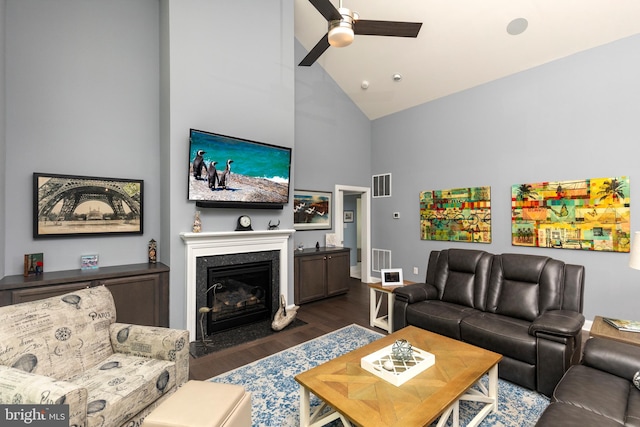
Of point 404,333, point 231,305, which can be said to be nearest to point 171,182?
point 231,305

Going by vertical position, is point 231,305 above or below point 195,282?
below

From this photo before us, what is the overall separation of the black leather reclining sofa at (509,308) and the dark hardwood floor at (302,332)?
0.91 meters

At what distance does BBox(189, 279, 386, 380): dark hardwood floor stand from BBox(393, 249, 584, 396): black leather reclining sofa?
91cm

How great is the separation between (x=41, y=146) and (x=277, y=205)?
102 inches

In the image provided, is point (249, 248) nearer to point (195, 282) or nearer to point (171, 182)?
point (195, 282)

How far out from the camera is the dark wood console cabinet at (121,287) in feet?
8.62

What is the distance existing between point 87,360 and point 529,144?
5525mm

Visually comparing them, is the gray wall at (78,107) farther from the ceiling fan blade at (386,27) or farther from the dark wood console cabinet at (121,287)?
the ceiling fan blade at (386,27)

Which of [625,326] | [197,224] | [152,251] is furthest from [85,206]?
[625,326]

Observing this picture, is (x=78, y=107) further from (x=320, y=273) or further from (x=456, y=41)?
(x=456, y=41)

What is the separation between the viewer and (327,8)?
92.8 inches

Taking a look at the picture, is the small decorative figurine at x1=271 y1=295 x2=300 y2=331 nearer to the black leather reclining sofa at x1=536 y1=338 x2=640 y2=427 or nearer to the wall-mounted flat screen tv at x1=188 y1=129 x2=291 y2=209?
the wall-mounted flat screen tv at x1=188 y1=129 x2=291 y2=209

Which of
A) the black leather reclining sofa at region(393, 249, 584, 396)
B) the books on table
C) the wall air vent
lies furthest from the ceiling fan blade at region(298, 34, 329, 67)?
the books on table

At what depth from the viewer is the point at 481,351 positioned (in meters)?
2.17
